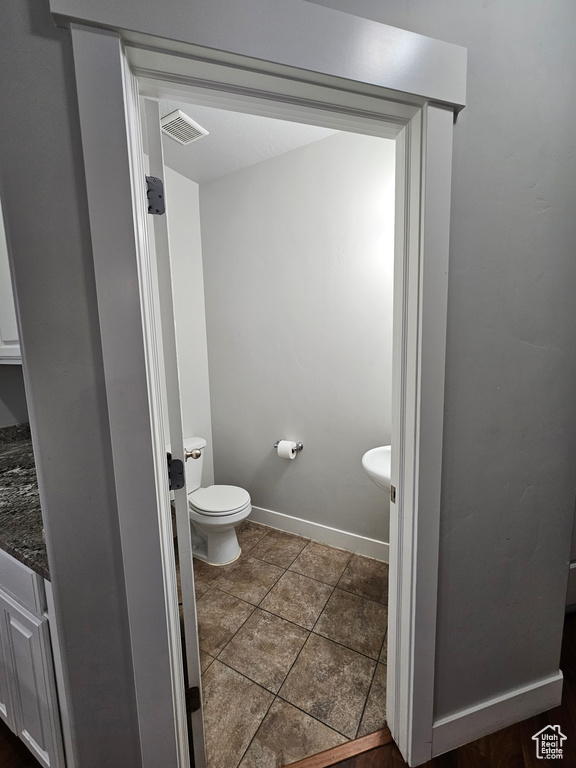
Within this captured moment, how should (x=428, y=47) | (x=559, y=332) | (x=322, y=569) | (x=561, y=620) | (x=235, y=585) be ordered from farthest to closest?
(x=322, y=569)
(x=235, y=585)
(x=561, y=620)
(x=559, y=332)
(x=428, y=47)

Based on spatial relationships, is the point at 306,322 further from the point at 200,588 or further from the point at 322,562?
the point at 200,588

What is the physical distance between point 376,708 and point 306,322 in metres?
1.90

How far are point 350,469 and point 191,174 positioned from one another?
7.49 feet

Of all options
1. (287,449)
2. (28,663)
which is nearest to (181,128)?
(287,449)

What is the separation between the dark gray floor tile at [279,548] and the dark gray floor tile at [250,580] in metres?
0.06

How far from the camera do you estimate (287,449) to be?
225 cm

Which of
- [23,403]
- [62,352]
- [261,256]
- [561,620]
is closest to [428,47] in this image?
[62,352]

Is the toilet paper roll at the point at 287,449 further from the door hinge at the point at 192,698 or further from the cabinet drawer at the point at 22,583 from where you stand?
the cabinet drawer at the point at 22,583

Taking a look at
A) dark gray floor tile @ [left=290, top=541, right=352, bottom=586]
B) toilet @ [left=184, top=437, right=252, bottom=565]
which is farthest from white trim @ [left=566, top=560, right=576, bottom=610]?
toilet @ [left=184, top=437, right=252, bottom=565]

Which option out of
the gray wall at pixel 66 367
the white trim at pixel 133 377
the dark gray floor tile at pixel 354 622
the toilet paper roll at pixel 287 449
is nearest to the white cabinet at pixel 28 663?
the gray wall at pixel 66 367

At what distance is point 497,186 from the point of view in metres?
0.90

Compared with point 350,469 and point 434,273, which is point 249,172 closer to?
point 434,273

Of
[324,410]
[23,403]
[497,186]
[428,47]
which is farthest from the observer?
[324,410]

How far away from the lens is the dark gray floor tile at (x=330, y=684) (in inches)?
47.9
